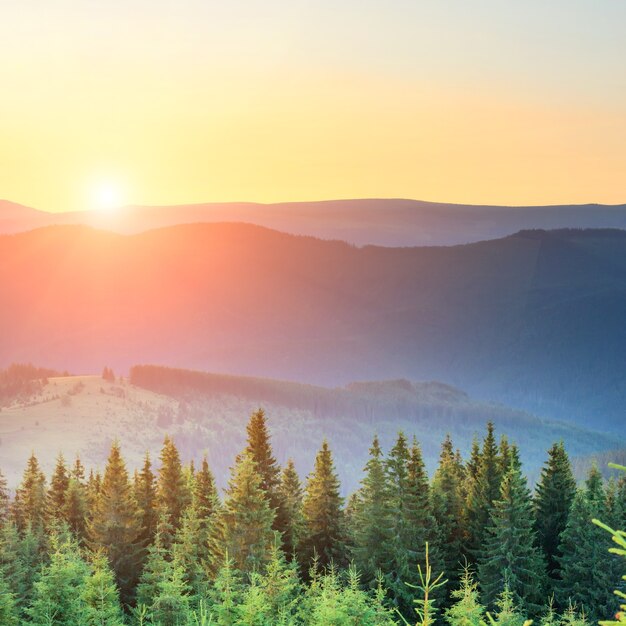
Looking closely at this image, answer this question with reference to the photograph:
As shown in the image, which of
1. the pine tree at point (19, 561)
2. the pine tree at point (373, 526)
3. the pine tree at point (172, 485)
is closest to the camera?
the pine tree at point (19, 561)

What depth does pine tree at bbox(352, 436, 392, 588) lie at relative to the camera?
53.9m

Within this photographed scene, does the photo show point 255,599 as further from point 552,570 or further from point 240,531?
point 552,570

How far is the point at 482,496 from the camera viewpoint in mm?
63500

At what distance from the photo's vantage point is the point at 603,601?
5650cm

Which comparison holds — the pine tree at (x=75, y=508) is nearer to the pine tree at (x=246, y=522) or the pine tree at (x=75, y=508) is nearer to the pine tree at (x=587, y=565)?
the pine tree at (x=246, y=522)

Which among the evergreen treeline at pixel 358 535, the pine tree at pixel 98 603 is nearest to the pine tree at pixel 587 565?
the evergreen treeline at pixel 358 535

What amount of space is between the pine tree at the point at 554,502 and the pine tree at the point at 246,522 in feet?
85.7

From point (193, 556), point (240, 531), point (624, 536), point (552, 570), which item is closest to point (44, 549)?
point (193, 556)

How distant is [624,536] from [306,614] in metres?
31.3

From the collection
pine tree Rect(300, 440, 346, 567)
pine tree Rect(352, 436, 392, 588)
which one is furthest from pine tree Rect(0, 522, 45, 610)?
pine tree Rect(352, 436, 392, 588)

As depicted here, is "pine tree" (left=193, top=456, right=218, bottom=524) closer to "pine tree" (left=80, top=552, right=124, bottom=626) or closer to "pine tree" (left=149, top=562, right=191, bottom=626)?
"pine tree" (left=149, top=562, right=191, bottom=626)

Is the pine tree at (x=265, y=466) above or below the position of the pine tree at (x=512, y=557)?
above

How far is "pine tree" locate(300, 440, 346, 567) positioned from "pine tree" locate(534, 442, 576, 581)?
1644cm

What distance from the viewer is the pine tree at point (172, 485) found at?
6412 cm
